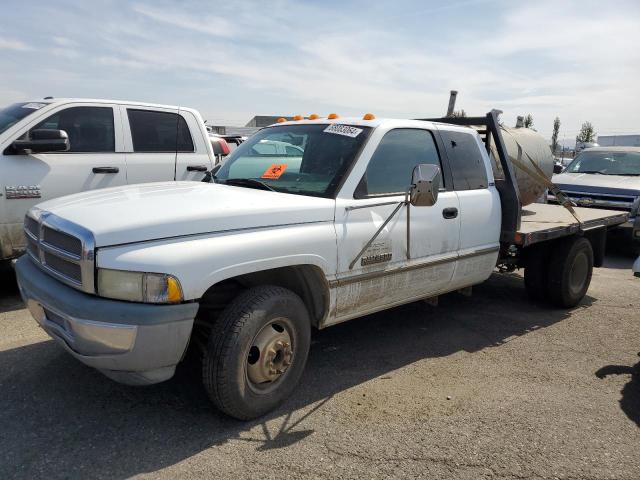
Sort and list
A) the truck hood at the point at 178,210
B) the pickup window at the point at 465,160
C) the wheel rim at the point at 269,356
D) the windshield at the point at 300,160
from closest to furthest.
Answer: the truck hood at the point at 178,210, the wheel rim at the point at 269,356, the windshield at the point at 300,160, the pickup window at the point at 465,160

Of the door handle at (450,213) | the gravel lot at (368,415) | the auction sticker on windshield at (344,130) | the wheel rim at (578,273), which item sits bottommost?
the gravel lot at (368,415)

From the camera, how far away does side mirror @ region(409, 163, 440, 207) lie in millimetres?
3557

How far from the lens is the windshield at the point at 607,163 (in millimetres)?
10453

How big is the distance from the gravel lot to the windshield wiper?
55.8 inches

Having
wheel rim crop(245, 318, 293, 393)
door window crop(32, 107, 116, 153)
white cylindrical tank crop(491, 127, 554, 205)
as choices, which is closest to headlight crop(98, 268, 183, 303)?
wheel rim crop(245, 318, 293, 393)

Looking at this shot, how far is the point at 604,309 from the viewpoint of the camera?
5953 mm

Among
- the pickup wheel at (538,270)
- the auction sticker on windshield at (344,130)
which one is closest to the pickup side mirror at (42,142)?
the auction sticker on windshield at (344,130)

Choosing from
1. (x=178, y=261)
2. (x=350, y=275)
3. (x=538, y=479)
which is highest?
(x=178, y=261)

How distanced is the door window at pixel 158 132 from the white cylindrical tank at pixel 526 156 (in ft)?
12.0

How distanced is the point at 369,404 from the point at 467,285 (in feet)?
5.87

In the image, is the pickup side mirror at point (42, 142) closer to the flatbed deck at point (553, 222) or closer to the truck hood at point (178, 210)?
the truck hood at point (178, 210)

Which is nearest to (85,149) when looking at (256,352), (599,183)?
(256,352)

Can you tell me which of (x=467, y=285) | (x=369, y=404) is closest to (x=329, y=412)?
(x=369, y=404)

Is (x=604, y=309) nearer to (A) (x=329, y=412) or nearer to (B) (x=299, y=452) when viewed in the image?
(A) (x=329, y=412)
